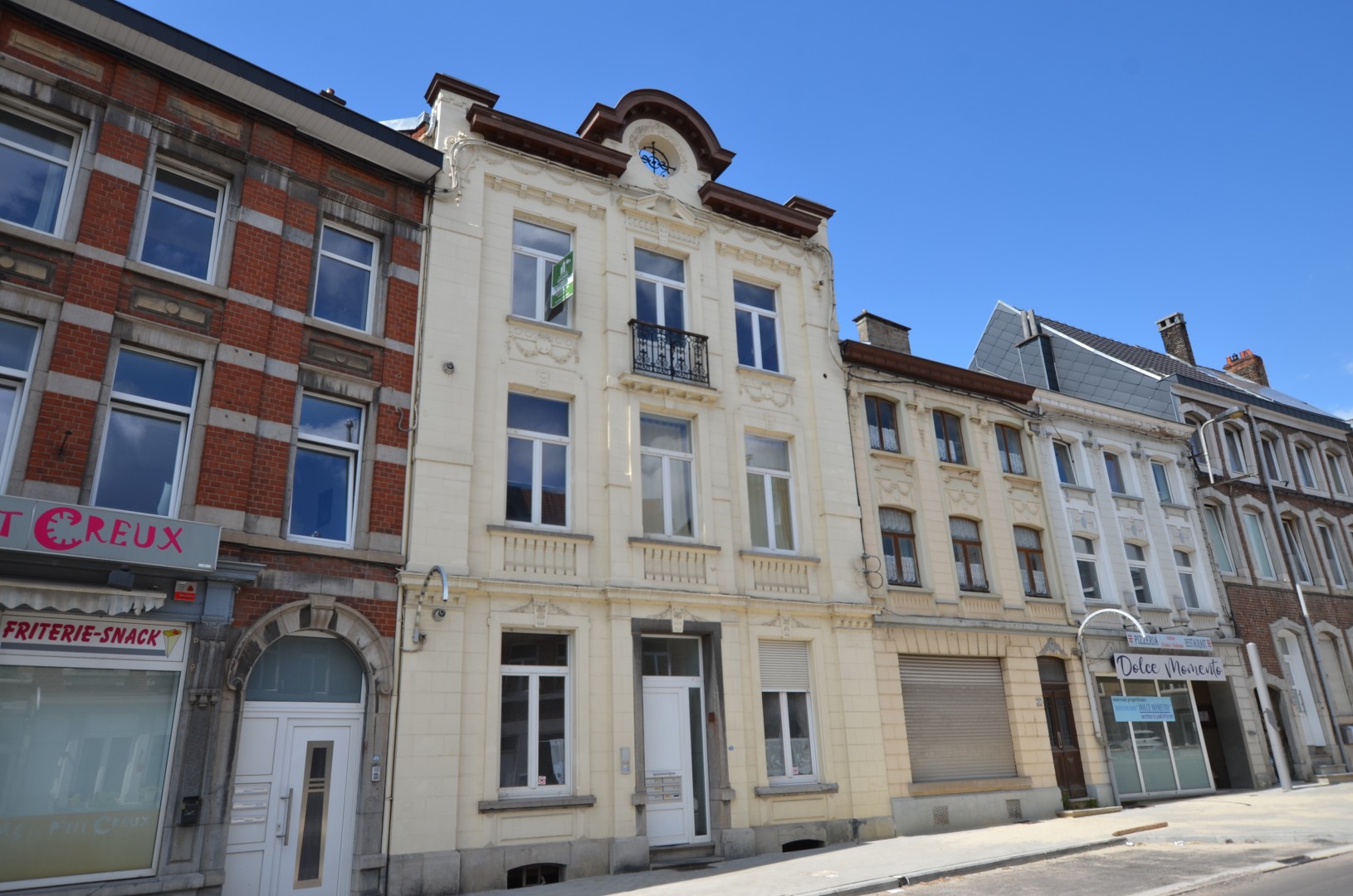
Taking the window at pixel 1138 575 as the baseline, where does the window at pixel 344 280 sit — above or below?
above

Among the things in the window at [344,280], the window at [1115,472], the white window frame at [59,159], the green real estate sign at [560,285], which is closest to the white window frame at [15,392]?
the white window frame at [59,159]

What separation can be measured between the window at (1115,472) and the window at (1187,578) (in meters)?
2.22

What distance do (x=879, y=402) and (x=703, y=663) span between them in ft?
24.5

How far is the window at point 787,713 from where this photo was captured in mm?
14680

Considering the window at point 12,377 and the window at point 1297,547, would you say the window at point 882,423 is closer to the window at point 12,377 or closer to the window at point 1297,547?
the window at point 1297,547

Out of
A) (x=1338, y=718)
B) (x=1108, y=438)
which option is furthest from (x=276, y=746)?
(x=1338, y=718)

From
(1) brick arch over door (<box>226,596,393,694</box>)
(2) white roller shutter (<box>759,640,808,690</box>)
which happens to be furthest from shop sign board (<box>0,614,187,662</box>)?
(2) white roller shutter (<box>759,640,808,690</box>)

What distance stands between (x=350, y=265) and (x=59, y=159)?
3765 millimetres

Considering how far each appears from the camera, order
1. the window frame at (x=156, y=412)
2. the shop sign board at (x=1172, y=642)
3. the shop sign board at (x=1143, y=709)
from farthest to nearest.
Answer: the shop sign board at (x=1172, y=642), the shop sign board at (x=1143, y=709), the window frame at (x=156, y=412)

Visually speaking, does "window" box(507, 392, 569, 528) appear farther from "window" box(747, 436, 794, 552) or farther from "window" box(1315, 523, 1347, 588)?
"window" box(1315, 523, 1347, 588)

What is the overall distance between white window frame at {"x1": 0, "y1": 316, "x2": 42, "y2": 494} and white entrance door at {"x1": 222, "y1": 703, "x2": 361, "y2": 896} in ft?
12.7

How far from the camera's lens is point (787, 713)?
15008 millimetres

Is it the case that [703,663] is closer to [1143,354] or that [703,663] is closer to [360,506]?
[360,506]

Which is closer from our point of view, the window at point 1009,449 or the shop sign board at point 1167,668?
the shop sign board at point 1167,668
